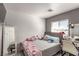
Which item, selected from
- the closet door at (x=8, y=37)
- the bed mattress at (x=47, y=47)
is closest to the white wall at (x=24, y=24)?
the closet door at (x=8, y=37)

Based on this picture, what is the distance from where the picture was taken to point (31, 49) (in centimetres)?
128

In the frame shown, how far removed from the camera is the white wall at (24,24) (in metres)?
1.27

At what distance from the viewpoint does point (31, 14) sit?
134 cm

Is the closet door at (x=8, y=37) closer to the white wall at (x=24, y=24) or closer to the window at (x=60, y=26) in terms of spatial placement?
the white wall at (x=24, y=24)

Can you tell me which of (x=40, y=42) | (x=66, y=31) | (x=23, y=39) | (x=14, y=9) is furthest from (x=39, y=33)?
(x=14, y=9)

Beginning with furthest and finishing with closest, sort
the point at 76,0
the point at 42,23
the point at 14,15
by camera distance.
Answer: the point at 42,23 → the point at 14,15 → the point at 76,0

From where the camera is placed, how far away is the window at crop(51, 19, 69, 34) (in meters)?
1.31

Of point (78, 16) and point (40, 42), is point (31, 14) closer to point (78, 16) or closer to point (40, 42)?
point (40, 42)

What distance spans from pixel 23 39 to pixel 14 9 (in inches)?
19.5

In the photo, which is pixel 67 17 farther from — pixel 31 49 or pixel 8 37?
pixel 8 37

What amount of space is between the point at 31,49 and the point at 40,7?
2.21ft

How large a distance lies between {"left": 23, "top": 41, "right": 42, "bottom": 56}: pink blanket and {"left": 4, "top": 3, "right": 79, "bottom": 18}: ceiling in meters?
0.49

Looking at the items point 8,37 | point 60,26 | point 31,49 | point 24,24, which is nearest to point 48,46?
point 31,49

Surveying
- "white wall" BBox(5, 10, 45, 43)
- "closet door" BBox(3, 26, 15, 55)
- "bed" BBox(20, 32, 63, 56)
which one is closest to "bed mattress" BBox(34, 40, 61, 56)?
"bed" BBox(20, 32, 63, 56)
